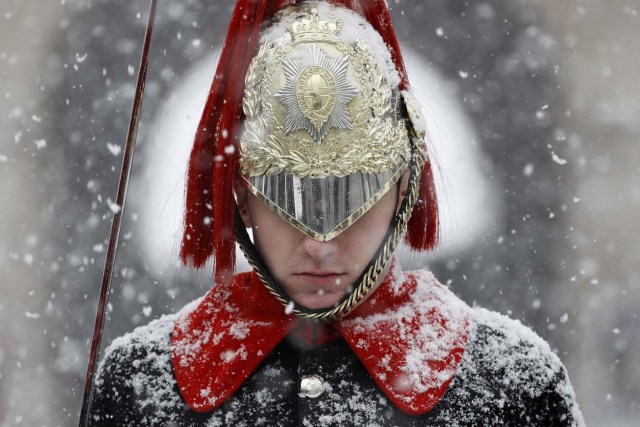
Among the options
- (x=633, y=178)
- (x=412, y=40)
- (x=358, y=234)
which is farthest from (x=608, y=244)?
(x=358, y=234)

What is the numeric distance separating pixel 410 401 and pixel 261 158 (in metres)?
0.66

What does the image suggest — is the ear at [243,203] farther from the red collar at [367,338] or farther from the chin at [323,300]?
the chin at [323,300]

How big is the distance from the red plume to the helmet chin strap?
6cm

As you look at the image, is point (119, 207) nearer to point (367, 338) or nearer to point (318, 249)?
point (318, 249)

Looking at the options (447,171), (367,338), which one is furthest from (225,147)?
(447,171)

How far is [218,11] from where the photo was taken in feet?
10.7

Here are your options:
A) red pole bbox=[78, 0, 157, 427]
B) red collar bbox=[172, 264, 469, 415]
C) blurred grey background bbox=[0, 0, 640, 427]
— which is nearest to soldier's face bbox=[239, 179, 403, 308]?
red collar bbox=[172, 264, 469, 415]

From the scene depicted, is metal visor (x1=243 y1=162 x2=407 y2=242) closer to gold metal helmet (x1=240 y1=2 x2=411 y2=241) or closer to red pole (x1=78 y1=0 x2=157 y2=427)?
gold metal helmet (x1=240 y1=2 x2=411 y2=241)

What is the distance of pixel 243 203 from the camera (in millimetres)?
2475

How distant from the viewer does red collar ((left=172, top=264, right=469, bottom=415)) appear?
233 cm

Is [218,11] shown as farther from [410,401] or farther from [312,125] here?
[410,401]

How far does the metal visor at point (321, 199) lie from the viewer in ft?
7.52

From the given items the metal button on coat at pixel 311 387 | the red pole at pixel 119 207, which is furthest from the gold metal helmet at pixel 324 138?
the red pole at pixel 119 207

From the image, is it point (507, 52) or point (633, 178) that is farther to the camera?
point (633, 178)
